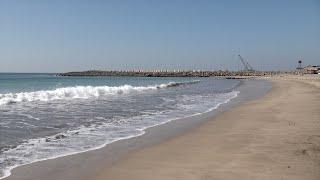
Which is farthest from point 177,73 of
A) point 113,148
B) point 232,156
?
point 232,156

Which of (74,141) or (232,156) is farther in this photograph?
(74,141)

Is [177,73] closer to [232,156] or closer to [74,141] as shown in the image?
[74,141]

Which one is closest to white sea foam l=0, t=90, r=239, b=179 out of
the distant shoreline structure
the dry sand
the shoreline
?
the shoreline

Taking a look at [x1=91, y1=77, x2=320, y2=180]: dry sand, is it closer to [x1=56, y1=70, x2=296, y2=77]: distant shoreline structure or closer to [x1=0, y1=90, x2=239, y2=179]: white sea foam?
[x1=0, y1=90, x2=239, y2=179]: white sea foam

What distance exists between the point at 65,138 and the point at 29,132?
1597 mm

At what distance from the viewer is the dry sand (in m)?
7.40

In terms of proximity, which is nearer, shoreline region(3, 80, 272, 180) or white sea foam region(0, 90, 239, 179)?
shoreline region(3, 80, 272, 180)

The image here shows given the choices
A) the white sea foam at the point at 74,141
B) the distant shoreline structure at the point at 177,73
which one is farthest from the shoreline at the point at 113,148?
the distant shoreline structure at the point at 177,73

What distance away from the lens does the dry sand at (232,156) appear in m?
7.40

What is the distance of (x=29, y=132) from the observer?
12.5m

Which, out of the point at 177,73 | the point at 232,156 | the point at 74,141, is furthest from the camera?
the point at 177,73

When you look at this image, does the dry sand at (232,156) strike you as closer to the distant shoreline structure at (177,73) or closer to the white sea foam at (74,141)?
the white sea foam at (74,141)

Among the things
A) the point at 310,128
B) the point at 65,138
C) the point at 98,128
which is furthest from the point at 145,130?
the point at 310,128

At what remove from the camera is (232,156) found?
8.81m
